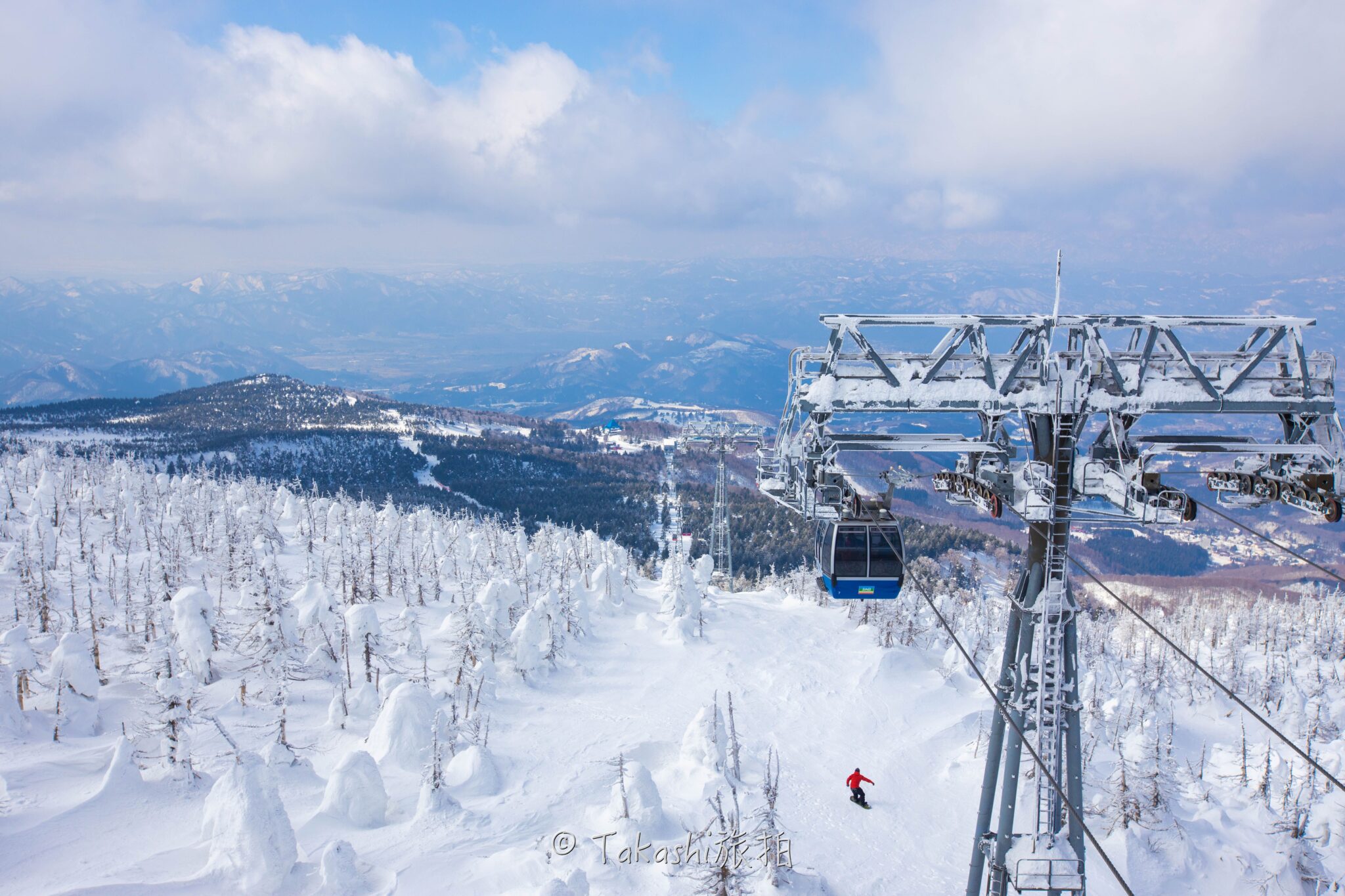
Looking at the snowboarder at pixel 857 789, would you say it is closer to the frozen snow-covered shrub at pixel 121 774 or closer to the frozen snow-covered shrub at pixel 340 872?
the frozen snow-covered shrub at pixel 340 872

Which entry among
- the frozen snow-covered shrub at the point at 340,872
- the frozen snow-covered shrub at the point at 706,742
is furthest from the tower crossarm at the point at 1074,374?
the frozen snow-covered shrub at the point at 706,742

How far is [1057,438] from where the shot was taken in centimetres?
1121

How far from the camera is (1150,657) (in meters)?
80.5

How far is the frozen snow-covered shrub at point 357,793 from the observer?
26.5 metres

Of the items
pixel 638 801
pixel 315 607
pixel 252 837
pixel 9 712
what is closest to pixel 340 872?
pixel 252 837

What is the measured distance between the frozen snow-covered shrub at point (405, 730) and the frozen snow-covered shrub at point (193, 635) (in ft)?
44.9

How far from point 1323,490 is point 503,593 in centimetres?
4782

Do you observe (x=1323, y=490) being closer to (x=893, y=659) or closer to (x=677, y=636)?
(x=893, y=659)

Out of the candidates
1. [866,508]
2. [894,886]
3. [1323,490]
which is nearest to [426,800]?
[894,886]

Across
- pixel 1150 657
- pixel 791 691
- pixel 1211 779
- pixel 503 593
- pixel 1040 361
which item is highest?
pixel 1040 361

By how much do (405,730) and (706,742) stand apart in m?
13.9

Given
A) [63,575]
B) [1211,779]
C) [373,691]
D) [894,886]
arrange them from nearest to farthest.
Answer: [894,886] < [373,691] < [1211,779] < [63,575]

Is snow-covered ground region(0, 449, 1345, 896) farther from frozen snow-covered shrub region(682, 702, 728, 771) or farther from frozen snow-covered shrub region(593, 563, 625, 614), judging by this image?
frozen snow-covered shrub region(593, 563, 625, 614)

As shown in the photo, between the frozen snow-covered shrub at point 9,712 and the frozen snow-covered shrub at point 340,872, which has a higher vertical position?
the frozen snow-covered shrub at point 9,712
